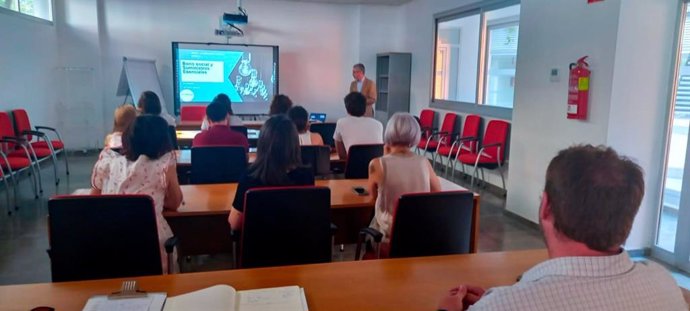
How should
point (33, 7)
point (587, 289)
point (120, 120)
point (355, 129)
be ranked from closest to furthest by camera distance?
1. point (587, 289)
2. point (120, 120)
3. point (355, 129)
4. point (33, 7)

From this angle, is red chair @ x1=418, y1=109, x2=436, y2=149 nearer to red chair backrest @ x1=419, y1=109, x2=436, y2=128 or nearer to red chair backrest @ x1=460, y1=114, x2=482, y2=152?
red chair backrest @ x1=419, y1=109, x2=436, y2=128

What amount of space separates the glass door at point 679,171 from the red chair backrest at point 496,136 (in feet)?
6.40

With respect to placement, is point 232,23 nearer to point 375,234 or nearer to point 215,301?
point 375,234

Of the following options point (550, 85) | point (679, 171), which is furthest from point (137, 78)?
point (679, 171)

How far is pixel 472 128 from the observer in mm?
6402

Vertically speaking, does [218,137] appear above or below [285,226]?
above

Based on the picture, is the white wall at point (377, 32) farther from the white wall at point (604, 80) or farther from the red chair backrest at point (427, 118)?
the white wall at point (604, 80)

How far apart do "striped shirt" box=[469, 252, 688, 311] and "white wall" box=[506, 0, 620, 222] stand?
311 centimetres

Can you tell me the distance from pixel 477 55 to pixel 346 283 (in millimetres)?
5845

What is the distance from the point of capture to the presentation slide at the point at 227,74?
8.41 metres

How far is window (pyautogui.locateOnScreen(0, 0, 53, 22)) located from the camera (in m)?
6.37

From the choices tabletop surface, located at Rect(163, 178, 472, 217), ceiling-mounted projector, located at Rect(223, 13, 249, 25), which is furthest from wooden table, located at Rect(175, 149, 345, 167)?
ceiling-mounted projector, located at Rect(223, 13, 249, 25)

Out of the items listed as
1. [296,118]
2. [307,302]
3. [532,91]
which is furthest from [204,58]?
[307,302]

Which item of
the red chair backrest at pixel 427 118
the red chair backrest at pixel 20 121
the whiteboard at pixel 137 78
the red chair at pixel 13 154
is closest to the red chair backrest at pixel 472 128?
the red chair backrest at pixel 427 118
